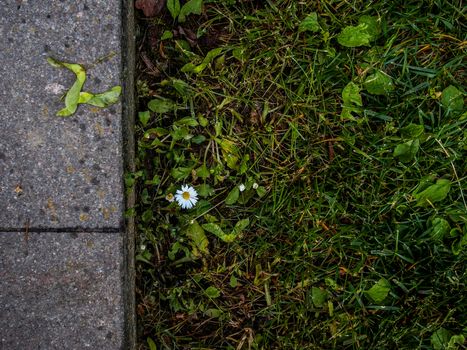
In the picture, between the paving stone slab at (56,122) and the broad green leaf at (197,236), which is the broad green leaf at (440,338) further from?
the paving stone slab at (56,122)

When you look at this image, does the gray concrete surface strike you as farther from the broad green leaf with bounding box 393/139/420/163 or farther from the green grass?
the broad green leaf with bounding box 393/139/420/163

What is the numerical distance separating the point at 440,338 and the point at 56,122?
1641 mm

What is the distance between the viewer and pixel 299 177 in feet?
6.81

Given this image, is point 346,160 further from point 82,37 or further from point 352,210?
point 82,37

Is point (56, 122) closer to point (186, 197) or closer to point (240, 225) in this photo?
point (186, 197)

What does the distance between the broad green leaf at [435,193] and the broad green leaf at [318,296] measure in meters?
0.50

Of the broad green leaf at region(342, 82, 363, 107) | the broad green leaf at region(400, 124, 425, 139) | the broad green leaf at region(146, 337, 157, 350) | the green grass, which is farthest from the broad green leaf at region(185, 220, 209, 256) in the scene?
the broad green leaf at region(400, 124, 425, 139)

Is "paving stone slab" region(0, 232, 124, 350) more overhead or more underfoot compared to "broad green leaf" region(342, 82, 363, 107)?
more underfoot

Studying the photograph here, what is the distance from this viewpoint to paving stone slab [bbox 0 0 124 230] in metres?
1.90

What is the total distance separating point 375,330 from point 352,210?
1.55 feet

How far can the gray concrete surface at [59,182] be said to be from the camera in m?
1.90

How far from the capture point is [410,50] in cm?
207

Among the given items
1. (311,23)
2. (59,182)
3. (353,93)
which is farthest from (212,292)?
(311,23)

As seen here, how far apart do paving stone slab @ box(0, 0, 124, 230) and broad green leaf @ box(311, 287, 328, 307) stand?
79 centimetres
